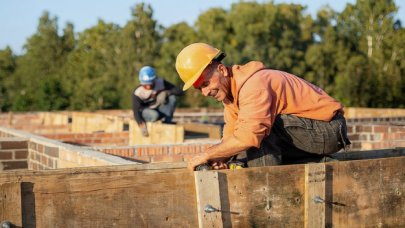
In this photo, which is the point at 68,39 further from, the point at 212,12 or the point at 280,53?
the point at 280,53

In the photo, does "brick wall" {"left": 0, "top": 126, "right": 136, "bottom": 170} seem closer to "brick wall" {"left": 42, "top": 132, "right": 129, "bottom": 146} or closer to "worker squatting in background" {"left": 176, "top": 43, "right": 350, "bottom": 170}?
"brick wall" {"left": 42, "top": 132, "right": 129, "bottom": 146}

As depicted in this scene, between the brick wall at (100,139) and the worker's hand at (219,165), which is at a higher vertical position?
the worker's hand at (219,165)

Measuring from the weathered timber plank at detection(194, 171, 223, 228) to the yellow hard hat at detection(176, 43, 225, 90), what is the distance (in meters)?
0.61

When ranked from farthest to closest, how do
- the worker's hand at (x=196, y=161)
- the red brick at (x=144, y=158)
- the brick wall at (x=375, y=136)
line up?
the brick wall at (x=375, y=136) < the red brick at (x=144, y=158) < the worker's hand at (x=196, y=161)

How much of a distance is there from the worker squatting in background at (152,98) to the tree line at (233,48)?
91.5 ft

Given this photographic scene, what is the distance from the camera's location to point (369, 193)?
465cm

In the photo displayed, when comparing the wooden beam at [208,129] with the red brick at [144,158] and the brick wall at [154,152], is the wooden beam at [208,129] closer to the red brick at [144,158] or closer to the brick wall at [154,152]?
the brick wall at [154,152]

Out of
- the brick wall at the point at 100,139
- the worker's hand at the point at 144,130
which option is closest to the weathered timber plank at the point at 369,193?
the worker's hand at the point at 144,130

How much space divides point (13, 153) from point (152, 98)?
9.07 ft

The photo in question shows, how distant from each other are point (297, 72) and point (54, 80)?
15.9 m

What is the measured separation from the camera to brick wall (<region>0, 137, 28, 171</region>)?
10.4m

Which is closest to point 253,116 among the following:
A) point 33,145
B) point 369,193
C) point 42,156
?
point 369,193

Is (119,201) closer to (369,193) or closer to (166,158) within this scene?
(369,193)

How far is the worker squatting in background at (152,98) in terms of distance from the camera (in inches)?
485
